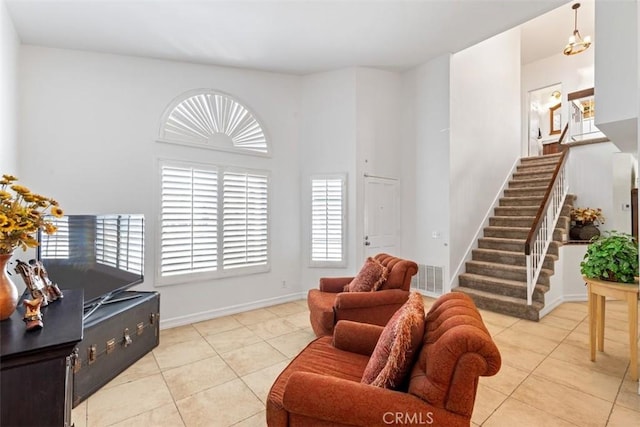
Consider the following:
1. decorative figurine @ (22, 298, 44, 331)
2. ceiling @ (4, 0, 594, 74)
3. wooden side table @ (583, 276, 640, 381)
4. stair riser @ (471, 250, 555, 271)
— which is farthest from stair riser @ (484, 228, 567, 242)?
decorative figurine @ (22, 298, 44, 331)

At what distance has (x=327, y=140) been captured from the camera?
4691 mm

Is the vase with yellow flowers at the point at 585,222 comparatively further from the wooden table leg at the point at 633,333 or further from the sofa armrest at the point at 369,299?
the sofa armrest at the point at 369,299

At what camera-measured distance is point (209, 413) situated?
207cm

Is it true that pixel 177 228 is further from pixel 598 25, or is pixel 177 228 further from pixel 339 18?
pixel 598 25

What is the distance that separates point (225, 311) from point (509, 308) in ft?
12.7

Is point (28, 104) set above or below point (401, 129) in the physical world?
below

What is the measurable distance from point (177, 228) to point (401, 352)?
3.19m

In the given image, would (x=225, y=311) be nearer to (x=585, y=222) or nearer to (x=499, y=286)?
(x=499, y=286)

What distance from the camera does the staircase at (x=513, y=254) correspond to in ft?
13.4

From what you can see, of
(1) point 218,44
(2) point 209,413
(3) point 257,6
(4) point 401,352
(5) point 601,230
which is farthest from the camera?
(5) point 601,230

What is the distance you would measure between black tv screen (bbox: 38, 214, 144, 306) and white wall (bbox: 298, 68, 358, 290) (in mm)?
2462

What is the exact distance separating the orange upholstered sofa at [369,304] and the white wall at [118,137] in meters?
1.74

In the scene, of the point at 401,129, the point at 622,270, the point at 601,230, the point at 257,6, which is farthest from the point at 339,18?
the point at 601,230

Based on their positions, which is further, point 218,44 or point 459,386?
point 218,44
